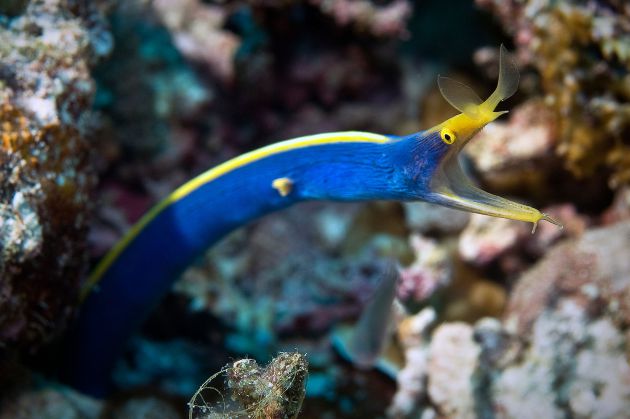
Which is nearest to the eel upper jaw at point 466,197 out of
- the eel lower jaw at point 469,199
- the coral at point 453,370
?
the eel lower jaw at point 469,199

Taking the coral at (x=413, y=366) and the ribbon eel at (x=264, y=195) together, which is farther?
the coral at (x=413, y=366)

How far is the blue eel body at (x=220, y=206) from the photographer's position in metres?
2.01

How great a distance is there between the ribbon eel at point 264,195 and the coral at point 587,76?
102 centimetres

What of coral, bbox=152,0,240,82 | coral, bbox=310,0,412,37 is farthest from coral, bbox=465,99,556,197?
coral, bbox=152,0,240,82

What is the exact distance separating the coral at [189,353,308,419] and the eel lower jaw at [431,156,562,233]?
29.6 inches

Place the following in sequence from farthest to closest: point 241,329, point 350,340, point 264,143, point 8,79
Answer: point 264,143, point 241,329, point 350,340, point 8,79

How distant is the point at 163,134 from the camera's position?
3617mm

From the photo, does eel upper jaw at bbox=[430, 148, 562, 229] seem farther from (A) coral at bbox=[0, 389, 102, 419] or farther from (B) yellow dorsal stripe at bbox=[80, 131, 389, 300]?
(A) coral at bbox=[0, 389, 102, 419]

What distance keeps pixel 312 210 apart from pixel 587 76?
204 cm

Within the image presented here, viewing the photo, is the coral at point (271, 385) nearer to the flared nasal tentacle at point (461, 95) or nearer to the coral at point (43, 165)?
the flared nasal tentacle at point (461, 95)

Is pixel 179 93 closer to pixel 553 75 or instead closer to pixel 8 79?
pixel 8 79

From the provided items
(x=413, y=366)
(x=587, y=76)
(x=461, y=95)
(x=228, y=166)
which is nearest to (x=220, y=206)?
(x=228, y=166)

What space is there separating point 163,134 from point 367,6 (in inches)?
65.5

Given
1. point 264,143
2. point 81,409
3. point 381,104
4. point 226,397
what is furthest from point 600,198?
point 81,409
